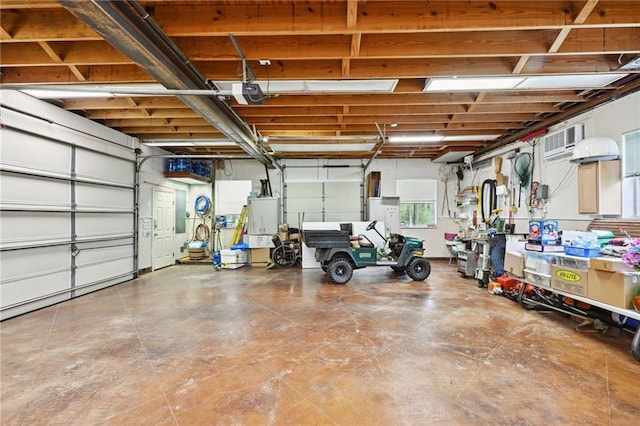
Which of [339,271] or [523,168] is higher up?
[523,168]

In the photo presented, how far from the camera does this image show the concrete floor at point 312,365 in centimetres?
182

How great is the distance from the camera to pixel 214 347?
8.93 ft

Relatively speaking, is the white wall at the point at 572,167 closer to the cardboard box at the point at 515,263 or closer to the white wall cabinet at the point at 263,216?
the cardboard box at the point at 515,263

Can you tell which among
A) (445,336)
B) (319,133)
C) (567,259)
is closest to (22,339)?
(445,336)

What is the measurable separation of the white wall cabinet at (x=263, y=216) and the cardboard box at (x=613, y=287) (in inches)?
227

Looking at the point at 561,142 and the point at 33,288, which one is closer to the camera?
the point at 33,288

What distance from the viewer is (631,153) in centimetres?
342

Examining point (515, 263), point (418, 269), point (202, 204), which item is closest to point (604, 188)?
point (515, 263)

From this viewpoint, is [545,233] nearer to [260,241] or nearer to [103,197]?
[260,241]

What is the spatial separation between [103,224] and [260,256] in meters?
3.29

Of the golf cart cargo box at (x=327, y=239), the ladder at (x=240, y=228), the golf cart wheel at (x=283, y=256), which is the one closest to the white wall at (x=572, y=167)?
the golf cart cargo box at (x=327, y=239)

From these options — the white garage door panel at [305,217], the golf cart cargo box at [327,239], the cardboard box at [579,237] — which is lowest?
the golf cart cargo box at [327,239]

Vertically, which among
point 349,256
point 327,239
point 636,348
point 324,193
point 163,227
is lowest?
point 636,348

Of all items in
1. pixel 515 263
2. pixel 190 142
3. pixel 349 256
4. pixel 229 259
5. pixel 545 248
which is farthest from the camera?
pixel 229 259
